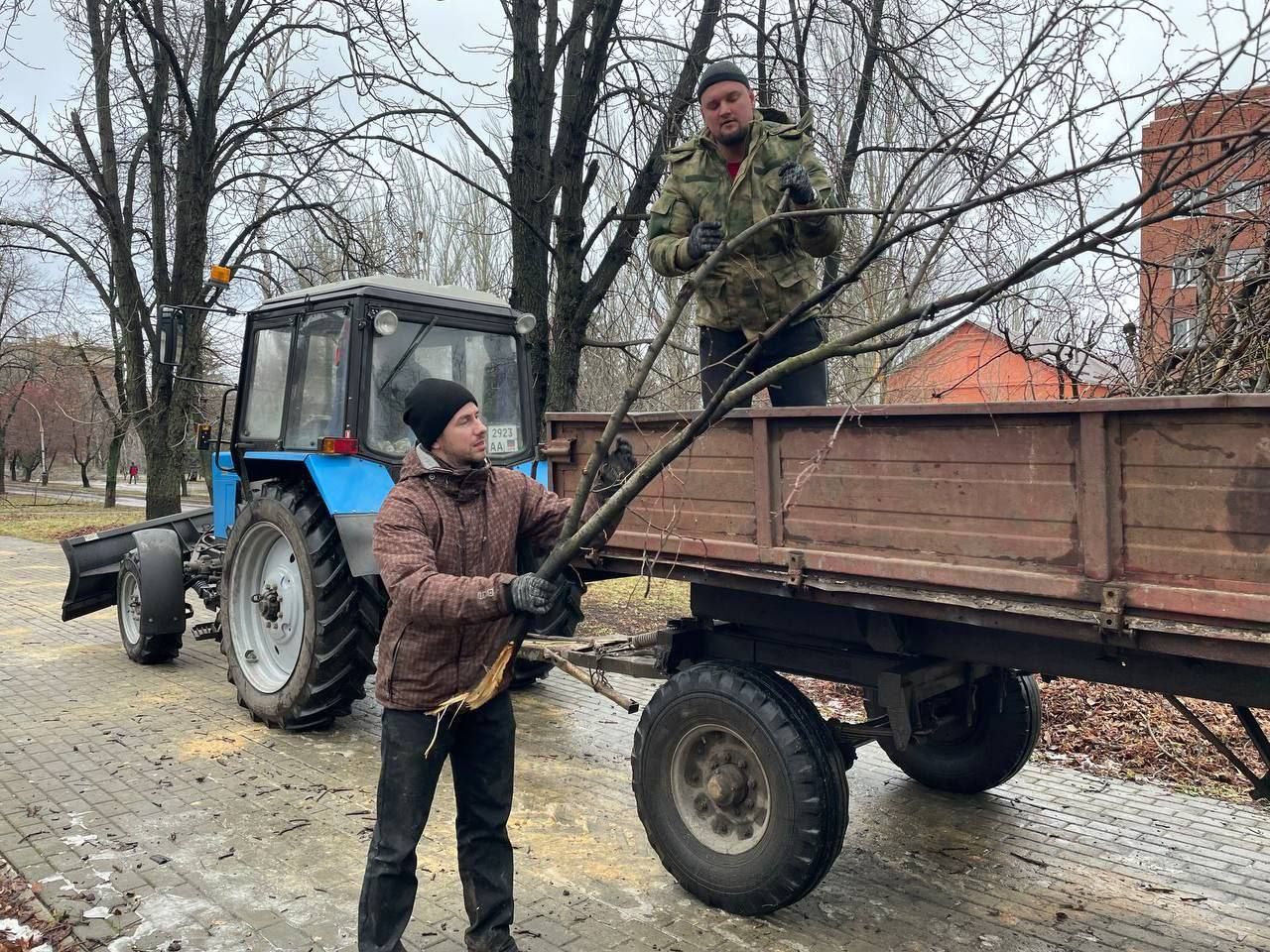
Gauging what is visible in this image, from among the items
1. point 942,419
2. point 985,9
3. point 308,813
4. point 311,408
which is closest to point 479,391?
point 311,408

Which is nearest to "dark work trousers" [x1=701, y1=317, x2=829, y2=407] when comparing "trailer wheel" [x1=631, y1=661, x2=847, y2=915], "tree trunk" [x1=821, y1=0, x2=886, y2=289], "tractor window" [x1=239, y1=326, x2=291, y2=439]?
"trailer wheel" [x1=631, y1=661, x2=847, y2=915]

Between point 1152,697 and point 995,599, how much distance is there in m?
4.08

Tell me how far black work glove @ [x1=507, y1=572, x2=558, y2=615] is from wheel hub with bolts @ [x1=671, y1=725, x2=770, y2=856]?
1.21 metres

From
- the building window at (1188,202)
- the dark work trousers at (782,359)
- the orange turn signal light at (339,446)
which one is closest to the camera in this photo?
the building window at (1188,202)

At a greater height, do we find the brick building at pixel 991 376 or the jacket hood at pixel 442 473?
the brick building at pixel 991 376

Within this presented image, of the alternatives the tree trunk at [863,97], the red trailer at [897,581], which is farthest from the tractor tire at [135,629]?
the tree trunk at [863,97]

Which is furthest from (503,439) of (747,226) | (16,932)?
(16,932)

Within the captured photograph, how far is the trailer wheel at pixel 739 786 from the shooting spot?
10.2 feet

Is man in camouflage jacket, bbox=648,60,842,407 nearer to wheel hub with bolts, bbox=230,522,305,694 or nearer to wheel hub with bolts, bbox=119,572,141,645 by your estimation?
wheel hub with bolts, bbox=230,522,305,694

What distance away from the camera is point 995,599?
257cm

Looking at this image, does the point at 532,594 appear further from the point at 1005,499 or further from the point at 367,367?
the point at 367,367

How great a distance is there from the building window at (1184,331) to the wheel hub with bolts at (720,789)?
2.17 m

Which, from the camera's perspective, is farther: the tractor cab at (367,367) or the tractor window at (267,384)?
the tractor window at (267,384)

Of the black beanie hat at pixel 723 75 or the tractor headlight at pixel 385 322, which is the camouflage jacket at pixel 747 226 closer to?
the black beanie hat at pixel 723 75
